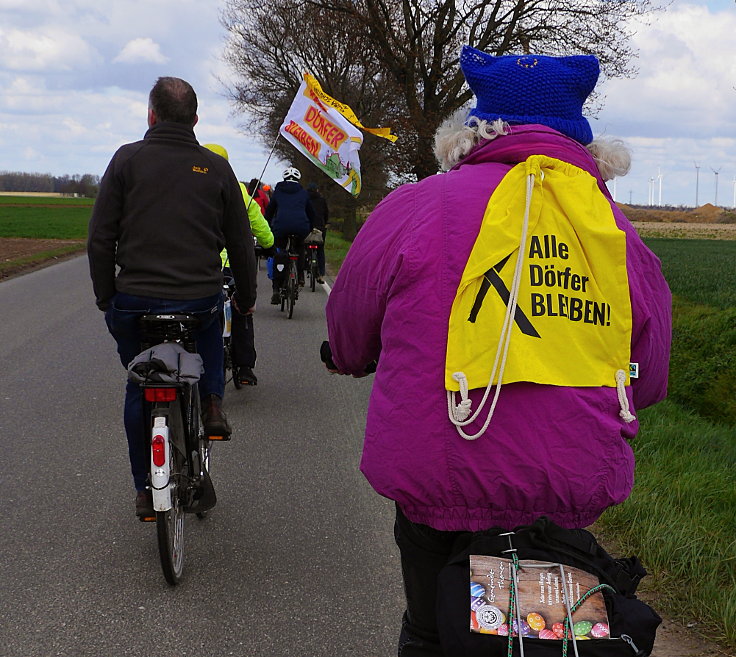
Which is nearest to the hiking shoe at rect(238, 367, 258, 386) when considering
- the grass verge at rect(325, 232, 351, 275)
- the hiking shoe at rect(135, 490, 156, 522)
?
the hiking shoe at rect(135, 490, 156, 522)

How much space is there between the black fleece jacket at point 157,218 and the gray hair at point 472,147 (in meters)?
2.02

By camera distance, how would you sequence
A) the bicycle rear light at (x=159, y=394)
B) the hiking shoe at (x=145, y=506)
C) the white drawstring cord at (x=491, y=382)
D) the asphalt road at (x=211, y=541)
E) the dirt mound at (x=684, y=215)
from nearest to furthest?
1. the white drawstring cord at (x=491, y=382)
2. the asphalt road at (x=211, y=541)
3. the bicycle rear light at (x=159, y=394)
4. the hiking shoe at (x=145, y=506)
5. the dirt mound at (x=684, y=215)

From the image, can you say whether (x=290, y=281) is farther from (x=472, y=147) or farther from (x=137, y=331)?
(x=472, y=147)

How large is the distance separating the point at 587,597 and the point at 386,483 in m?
0.46

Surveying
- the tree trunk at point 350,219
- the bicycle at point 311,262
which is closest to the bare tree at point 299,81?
the tree trunk at point 350,219

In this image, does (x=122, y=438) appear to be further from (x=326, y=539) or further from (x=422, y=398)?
(x=422, y=398)

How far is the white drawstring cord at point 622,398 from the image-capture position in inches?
71.9

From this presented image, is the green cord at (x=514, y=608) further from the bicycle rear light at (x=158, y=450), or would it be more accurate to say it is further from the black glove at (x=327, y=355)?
the bicycle rear light at (x=158, y=450)

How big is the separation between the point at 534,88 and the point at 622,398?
2.23ft

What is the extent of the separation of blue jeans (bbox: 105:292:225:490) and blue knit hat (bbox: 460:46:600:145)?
228cm

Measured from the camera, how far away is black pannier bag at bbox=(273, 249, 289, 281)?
487 inches

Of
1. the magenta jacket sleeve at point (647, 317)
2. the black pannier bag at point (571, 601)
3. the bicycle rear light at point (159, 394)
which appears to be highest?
the magenta jacket sleeve at point (647, 317)

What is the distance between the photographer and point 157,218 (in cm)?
392

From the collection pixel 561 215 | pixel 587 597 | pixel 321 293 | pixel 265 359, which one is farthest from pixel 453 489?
pixel 321 293
